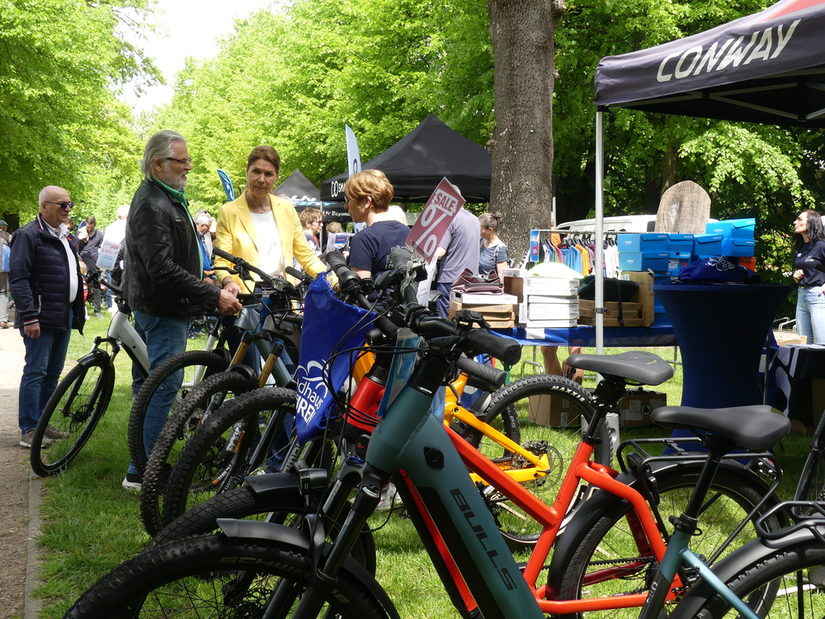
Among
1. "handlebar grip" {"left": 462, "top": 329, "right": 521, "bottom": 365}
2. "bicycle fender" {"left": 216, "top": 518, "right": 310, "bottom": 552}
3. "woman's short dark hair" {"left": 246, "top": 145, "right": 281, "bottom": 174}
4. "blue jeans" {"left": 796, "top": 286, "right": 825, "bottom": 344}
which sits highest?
"woman's short dark hair" {"left": 246, "top": 145, "right": 281, "bottom": 174}

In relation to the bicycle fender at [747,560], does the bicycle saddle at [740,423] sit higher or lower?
higher

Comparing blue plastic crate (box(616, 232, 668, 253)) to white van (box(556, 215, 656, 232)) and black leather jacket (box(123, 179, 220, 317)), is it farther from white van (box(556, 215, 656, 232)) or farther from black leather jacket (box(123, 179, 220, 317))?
white van (box(556, 215, 656, 232))

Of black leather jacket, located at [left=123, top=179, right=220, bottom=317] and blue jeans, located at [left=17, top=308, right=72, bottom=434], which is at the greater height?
black leather jacket, located at [left=123, top=179, right=220, bottom=317]

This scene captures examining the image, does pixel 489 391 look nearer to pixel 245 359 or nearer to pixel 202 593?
pixel 245 359

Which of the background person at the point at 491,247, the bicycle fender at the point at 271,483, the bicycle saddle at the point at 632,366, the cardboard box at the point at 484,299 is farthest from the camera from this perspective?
the background person at the point at 491,247

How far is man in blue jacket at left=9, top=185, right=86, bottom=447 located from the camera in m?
6.77

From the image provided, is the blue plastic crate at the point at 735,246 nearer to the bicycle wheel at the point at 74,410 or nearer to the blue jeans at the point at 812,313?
the blue jeans at the point at 812,313

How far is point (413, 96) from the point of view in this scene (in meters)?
24.3

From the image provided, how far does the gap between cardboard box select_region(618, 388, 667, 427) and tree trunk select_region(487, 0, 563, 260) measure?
333 cm

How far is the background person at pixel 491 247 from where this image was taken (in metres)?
10.5

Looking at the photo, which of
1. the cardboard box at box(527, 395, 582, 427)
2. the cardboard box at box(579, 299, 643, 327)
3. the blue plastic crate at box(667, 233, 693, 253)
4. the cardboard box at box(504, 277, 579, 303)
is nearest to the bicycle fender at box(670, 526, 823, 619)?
the cardboard box at box(527, 395, 582, 427)

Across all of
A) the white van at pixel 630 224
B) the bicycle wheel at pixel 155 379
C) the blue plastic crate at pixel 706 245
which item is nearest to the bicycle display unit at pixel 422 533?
the bicycle wheel at pixel 155 379

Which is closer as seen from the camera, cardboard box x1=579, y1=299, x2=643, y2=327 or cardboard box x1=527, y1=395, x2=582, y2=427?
cardboard box x1=527, y1=395, x2=582, y2=427

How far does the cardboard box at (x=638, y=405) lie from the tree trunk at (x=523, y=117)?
10.9 ft
